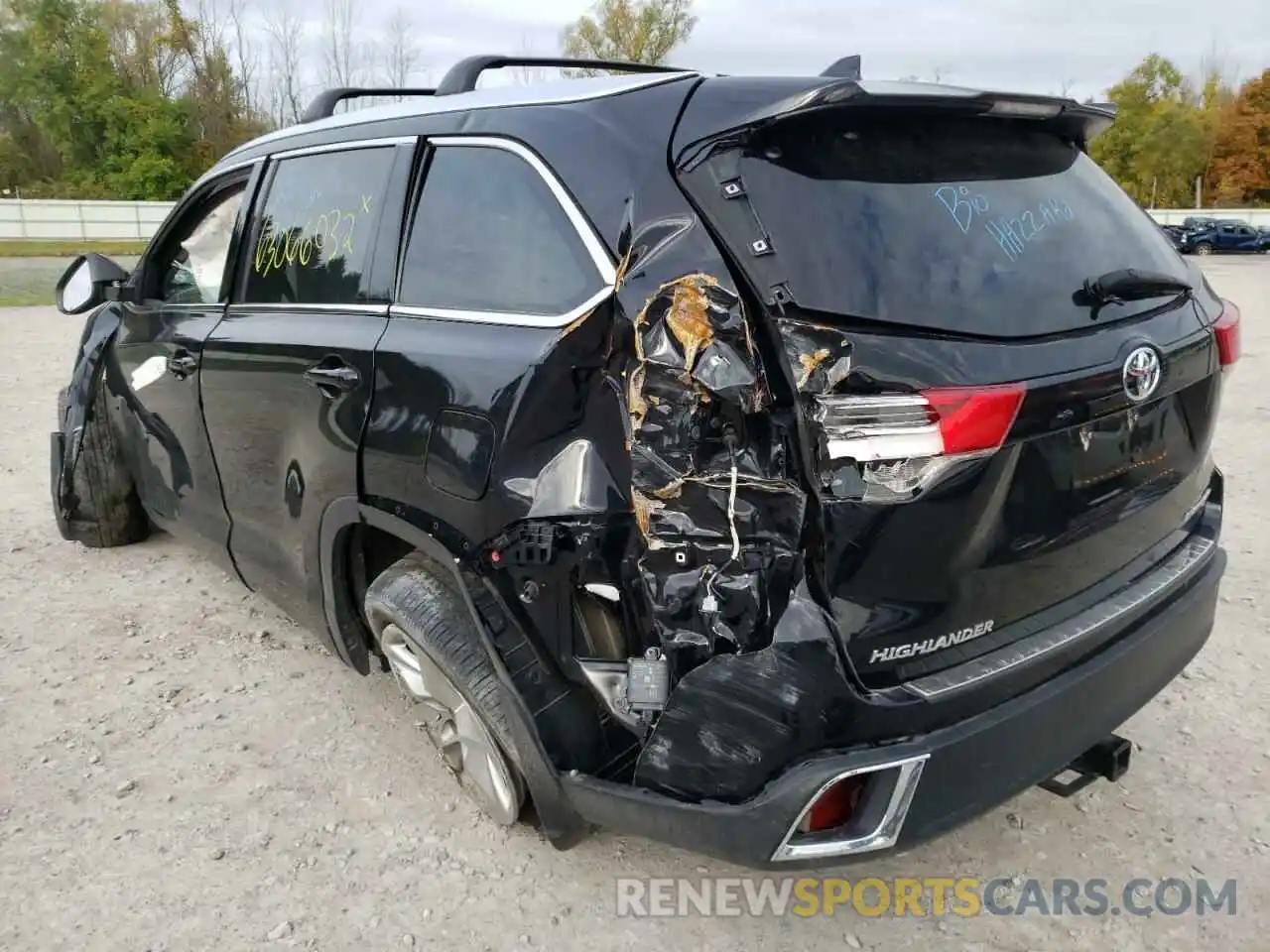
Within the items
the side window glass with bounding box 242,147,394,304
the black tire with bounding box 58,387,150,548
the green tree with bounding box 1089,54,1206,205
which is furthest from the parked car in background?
the side window glass with bounding box 242,147,394,304

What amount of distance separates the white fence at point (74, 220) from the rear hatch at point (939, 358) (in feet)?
127

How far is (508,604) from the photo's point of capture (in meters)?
2.33

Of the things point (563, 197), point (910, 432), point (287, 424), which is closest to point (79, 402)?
point (287, 424)

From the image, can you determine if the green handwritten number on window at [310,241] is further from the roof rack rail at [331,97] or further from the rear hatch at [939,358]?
the rear hatch at [939,358]

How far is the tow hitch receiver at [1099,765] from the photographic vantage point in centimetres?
247

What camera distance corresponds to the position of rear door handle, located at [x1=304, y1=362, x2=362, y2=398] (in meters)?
2.77

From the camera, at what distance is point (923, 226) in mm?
2055

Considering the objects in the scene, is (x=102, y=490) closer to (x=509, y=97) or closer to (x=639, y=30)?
(x=509, y=97)

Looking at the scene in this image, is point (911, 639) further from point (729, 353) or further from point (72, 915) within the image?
point (72, 915)

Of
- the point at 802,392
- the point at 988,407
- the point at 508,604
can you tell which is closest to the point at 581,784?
the point at 508,604

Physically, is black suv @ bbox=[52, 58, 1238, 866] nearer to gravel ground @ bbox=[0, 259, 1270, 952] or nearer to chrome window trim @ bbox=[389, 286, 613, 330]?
chrome window trim @ bbox=[389, 286, 613, 330]

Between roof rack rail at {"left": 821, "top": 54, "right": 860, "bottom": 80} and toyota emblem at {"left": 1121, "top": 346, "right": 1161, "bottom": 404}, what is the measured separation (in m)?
0.97

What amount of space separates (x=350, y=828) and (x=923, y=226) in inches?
87.3

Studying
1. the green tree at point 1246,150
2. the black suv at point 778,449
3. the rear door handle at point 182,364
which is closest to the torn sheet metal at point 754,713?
the black suv at point 778,449
